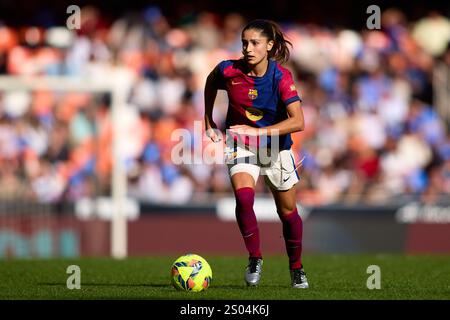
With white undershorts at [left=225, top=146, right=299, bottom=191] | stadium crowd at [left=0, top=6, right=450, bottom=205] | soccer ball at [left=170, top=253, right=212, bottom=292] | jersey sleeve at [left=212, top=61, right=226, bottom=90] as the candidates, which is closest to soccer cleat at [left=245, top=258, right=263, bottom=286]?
soccer ball at [left=170, top=253, right=212, bottom=292]

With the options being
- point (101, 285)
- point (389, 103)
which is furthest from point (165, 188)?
point (101, 285)

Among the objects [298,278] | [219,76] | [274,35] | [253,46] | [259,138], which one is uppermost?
[274,35]

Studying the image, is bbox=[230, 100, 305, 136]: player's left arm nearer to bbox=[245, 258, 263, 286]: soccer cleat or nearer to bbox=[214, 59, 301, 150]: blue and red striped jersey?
bbox=[214, 59, 301, 150]: blue and red striped jersey

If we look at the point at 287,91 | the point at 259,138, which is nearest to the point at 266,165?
the point at 259,138

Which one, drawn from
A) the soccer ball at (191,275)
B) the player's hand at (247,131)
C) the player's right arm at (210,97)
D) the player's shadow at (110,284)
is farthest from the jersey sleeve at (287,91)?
the player's shadow at (110,284)

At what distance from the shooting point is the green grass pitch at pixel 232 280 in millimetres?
7863

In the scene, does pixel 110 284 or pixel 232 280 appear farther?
pixel 232 280

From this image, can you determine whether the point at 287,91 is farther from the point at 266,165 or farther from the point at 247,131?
the point at 266,165

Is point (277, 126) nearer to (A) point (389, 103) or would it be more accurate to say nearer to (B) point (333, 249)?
(B) point (333, 249)

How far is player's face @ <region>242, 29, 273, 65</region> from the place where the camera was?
834 centimetres

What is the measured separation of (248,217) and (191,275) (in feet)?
2.25

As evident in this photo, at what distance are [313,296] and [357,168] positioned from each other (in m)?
10.6

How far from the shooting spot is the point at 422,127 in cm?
1878

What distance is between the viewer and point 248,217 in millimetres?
8391
